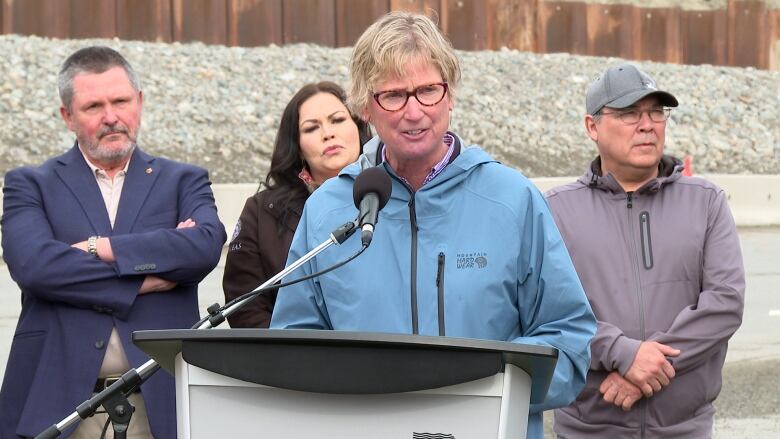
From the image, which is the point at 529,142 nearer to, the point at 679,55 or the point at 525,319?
the point at 679,55

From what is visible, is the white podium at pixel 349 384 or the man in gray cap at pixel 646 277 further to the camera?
the man in gray cap at pixel 646 277

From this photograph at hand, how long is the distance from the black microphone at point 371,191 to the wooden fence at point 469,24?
16955mm

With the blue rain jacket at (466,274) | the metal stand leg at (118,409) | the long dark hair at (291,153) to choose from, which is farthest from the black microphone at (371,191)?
the long dark hair at (291,153)

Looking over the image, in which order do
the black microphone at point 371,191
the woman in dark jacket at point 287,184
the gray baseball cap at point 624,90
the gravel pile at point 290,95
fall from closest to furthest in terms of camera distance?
the black microphone at point 371,191 → the gray baseball cap at point 624,90 → the woman in dark jacket at point 287,184 → the gravel pile at point 290,95

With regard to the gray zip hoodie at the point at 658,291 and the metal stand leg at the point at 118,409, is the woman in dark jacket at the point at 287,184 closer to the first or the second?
the gray zip hoodie at the point at 658,291

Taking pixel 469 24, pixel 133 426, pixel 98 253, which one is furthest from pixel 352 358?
pixel 469 24

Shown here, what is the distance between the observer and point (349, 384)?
2.80 m

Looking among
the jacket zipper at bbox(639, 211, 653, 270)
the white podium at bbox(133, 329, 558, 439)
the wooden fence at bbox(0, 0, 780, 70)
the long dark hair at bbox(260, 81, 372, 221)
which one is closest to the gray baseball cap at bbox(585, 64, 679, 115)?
the jacket zipper at bbox(639, 211, 653, 270)

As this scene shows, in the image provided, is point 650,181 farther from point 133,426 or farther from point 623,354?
point 133,426

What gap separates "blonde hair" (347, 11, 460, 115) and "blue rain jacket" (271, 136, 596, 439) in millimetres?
250

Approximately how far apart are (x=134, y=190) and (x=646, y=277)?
200 centimetres

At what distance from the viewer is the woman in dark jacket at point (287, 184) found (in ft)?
17.6

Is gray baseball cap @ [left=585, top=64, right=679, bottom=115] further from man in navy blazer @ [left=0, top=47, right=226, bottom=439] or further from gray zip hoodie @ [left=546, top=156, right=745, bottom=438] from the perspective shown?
man in navy blazer @ [left=0, top=47, right=226, bottom=439]

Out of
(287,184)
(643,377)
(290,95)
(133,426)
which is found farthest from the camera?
(290,95)
